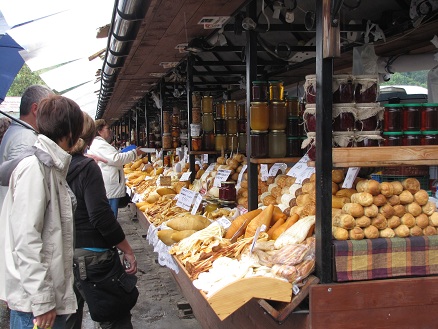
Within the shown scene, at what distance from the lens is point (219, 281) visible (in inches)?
96.1

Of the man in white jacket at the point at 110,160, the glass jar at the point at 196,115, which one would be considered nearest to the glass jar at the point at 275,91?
the glass jar at the point at 196,115

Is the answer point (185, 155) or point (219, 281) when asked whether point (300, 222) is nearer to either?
point (219, 281)

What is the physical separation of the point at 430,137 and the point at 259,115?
4.33 ft

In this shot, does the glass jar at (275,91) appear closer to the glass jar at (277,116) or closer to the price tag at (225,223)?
the glass jar at (277,116)

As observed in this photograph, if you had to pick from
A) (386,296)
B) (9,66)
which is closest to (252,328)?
(386,296)

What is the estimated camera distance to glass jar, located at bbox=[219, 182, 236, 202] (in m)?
4.47

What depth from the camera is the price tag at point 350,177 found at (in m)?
2.72

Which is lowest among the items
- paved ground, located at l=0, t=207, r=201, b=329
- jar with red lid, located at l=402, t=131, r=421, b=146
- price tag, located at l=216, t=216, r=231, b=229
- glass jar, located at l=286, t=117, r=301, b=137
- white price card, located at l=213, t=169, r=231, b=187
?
paved ground, located at l=0, t=207, r=201, b=329

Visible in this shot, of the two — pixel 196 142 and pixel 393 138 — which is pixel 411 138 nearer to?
pixel 393 138

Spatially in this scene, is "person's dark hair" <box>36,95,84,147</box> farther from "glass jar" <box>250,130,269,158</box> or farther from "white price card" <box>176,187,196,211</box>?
"white price card" <box>176,187,196,211</box>

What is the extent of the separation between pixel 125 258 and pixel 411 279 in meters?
1.68

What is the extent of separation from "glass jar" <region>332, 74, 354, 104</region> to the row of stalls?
10 millimetres

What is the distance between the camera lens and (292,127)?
3.68 meters

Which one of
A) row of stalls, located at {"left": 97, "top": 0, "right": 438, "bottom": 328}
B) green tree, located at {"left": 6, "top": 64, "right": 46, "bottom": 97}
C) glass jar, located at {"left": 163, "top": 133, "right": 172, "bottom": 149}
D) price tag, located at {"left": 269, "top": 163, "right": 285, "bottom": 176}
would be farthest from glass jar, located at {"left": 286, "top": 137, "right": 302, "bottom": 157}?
green tree, located at {"left": 6, "top": 64, "right": 46, "bottom": 97}
